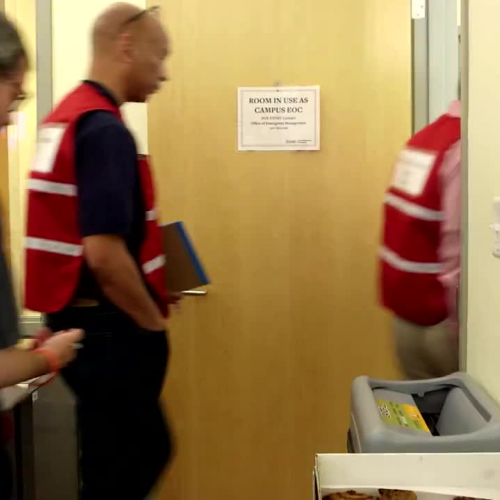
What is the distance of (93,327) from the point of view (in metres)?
1.61

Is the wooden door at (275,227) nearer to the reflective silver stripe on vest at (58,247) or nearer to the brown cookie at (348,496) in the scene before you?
the reflective silver stripe on vest at (58,247)

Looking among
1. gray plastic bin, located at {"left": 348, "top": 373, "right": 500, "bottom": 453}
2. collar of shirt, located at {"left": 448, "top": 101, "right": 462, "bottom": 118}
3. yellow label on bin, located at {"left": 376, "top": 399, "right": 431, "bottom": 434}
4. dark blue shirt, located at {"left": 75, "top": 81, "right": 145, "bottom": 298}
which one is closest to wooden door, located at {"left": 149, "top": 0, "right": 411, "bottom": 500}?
collar of shirt, located at {"left": 448, "top": 101, "right": 462, "bottom": 118}

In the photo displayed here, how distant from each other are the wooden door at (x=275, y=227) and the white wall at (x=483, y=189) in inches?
32.8

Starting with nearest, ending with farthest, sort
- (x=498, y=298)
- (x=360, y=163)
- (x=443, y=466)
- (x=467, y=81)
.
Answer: (x=443, y=466), (x=498, y=298), (x=467, y=81), (x=360, y=163)

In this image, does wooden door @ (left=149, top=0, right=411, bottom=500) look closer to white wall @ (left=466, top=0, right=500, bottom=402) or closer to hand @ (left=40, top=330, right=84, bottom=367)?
white wall @ (left=466, top=0, right=500, bottom=402)

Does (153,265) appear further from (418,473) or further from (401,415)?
(418,473)

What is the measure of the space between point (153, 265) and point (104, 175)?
0.27m

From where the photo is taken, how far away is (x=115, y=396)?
5.34 feet

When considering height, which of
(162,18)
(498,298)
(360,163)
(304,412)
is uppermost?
(162,18)

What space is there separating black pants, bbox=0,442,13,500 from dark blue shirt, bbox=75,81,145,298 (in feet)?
1.74

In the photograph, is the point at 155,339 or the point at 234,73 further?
the point at 234,73

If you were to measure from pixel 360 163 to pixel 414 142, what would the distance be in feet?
1.92

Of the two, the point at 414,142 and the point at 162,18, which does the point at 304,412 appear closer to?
the point at 414,142

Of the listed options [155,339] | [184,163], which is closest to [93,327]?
[155,339]
